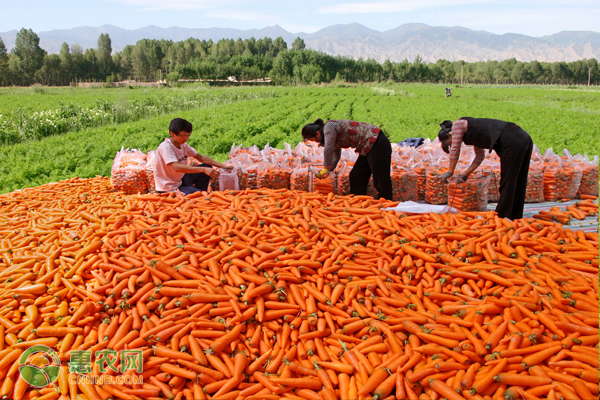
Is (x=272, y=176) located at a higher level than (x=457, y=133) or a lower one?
lower

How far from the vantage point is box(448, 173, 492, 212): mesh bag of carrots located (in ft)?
14.9

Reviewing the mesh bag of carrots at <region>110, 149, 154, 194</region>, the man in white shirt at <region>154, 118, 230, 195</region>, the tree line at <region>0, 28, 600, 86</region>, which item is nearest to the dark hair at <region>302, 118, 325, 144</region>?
the man in white shirt at <region>154, 118, 230, 195</region>

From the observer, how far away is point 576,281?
8.87 ft

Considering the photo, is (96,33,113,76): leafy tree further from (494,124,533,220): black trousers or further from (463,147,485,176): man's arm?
(494,124,533,220): black trousers

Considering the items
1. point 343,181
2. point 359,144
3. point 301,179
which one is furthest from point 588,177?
point 301,179

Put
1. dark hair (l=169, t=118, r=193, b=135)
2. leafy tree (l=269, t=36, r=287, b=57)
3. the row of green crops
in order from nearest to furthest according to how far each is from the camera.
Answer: dark hair (l=169, t=118, r=193, b=135), the row of green crops, leafy tree (l=269, t=36, r=287, b=57)

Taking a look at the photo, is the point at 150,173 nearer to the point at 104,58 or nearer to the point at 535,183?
the point at 535,183

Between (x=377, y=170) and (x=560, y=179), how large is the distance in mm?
2747

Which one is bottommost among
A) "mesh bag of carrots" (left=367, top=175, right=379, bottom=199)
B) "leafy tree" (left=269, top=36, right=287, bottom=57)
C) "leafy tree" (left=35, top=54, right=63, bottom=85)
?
"mesh bag of carrots" (left=367, top=175, right=379, bottom=199)

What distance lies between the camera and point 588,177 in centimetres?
532

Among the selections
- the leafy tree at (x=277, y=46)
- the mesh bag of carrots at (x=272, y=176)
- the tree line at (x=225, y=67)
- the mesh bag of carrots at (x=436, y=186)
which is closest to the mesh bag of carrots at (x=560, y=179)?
the mesh bag of carrots at (x=436, y=186)

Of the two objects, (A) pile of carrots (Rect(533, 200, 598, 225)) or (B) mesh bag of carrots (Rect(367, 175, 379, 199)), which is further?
(B) mesh bag of carrots (Rect(367, 175, 379, 199))
